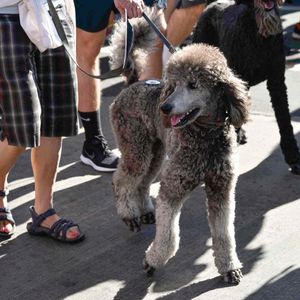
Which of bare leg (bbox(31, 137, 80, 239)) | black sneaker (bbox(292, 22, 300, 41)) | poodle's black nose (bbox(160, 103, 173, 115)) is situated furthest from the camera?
black sneaker (bbox(292, 22, 300, 41))

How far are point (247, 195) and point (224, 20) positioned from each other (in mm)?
1270

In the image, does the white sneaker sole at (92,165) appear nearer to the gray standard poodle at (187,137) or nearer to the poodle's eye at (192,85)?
the gray standard poodle at (187,137)

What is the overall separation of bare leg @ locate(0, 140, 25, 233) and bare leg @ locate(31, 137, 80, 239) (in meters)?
0.11

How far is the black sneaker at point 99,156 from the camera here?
5082 millimetres

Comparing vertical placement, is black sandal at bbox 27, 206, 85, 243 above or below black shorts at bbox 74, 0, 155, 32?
below

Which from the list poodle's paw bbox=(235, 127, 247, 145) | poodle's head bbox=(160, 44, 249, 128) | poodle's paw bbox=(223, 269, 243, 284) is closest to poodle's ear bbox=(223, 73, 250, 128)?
poodle's head bbox=(160, 44, 249, 128)

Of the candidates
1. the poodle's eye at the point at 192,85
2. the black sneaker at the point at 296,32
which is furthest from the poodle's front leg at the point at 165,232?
the black sneaker at the point at 296,32

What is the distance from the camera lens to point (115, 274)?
365cm

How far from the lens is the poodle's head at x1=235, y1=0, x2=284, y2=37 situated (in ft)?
14.0

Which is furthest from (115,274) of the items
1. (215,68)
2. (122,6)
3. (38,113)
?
(122,6)

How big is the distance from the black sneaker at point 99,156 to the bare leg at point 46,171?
102 centimetres

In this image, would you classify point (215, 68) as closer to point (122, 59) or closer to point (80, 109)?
point (122, 59)

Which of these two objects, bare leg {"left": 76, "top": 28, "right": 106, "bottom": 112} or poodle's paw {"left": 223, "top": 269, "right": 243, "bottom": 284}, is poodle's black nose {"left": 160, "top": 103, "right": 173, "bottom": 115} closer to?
poodle's paw {"left": 223, "top": 269, "right": 243, "bottom": 284}

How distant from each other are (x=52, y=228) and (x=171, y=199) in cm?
100
